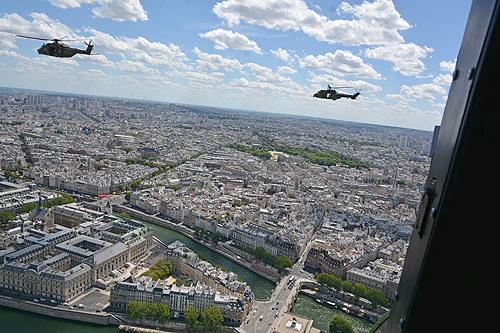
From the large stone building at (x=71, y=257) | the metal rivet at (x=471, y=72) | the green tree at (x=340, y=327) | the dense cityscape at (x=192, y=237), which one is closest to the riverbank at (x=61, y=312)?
the dense cityscape at (x=192, y=237)

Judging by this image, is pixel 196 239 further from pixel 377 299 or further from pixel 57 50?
Result: pixel 57 50

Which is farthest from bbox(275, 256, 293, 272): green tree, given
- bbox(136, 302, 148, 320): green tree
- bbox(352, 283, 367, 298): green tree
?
bbox(136, 302, 148, 320): green tree

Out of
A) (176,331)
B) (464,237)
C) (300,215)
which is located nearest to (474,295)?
(464,237)

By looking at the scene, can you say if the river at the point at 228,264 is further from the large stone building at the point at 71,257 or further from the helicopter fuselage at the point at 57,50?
the helicopter fuselage at the point at 57,50

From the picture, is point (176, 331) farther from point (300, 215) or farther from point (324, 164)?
point (324, 164)

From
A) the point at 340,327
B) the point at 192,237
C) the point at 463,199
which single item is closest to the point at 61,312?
the point at 192,237

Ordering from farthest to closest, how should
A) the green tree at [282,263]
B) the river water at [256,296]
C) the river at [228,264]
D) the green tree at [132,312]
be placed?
the green tree at [282,263] < the river at [228,264] < the green tree at [132,312] < the river water at [256,296]
